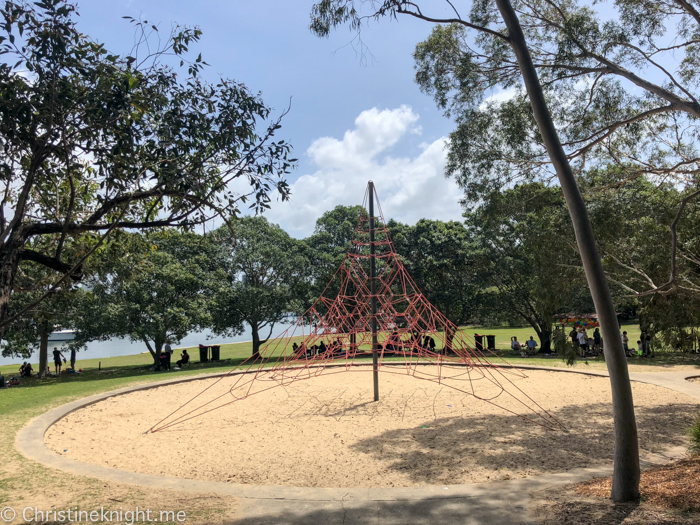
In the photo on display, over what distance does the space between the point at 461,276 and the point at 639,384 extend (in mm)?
11768

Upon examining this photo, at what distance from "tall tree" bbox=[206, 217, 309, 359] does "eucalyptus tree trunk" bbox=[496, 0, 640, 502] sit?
17720 mm

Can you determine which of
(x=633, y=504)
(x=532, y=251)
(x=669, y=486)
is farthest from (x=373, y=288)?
(x=532, y=251)

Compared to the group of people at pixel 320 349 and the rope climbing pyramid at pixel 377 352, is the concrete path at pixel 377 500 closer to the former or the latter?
the rope climbing pyramid at pixel 377 352

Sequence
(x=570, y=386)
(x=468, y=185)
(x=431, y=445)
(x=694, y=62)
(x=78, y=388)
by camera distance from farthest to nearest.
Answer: (x=78, y=388)
(x=570, y=386)
(x=468, y=185)
(x=694, y=62)
(x=431, y=445)

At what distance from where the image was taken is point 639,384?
495 inches

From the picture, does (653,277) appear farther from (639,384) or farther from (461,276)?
(461,276)

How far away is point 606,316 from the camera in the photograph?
15.9 ft

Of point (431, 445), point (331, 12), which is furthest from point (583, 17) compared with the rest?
point (431, 445)

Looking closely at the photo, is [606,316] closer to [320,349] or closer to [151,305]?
[320,349]

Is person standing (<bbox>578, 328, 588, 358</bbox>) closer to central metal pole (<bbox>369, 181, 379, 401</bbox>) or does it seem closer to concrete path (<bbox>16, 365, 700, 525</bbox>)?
central metal pole (<bbox>369, 181, 379, 401</bbox>)

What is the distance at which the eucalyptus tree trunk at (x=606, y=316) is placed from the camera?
471cm

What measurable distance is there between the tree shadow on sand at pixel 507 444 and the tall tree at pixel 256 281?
547 inches

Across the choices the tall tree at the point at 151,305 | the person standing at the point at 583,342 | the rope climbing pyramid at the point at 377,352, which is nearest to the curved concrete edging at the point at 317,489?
the rope climbing pyramid at the point at 377,352

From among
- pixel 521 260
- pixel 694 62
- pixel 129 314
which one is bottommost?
pixel 129 314
